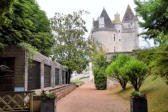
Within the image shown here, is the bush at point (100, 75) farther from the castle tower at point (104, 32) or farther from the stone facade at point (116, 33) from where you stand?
the castle tower at point (104, 32)

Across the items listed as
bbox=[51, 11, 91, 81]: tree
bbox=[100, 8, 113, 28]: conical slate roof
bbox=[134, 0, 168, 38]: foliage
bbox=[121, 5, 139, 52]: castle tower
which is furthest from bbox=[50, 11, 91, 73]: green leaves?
bbox=[121, 5, 139, 52]: castle tower

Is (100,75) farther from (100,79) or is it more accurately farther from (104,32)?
(104,32)

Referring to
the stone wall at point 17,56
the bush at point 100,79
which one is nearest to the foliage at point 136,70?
the stone wall at point 17,56

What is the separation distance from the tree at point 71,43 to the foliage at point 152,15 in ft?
44.7

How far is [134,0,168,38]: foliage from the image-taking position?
16.0 meters

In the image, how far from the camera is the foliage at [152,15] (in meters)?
16.0

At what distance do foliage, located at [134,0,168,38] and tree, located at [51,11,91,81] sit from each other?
13623mm

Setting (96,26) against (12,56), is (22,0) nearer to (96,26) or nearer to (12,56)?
(12,56)

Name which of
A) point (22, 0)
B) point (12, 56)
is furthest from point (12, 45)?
point (22, 0)

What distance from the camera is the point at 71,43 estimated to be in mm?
31828

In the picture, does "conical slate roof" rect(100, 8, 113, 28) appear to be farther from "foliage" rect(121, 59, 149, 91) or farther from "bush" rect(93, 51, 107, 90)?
"foliage" rect(121, 59, 149, 91)

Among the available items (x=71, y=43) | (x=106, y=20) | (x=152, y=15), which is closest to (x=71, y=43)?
(x=71, y=43)

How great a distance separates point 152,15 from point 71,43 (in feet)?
54.9

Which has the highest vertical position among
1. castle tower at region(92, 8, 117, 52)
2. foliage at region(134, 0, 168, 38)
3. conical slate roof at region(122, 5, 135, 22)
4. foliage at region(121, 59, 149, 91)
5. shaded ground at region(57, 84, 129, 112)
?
conical slate roof at region(122, 5, 135, 22)
